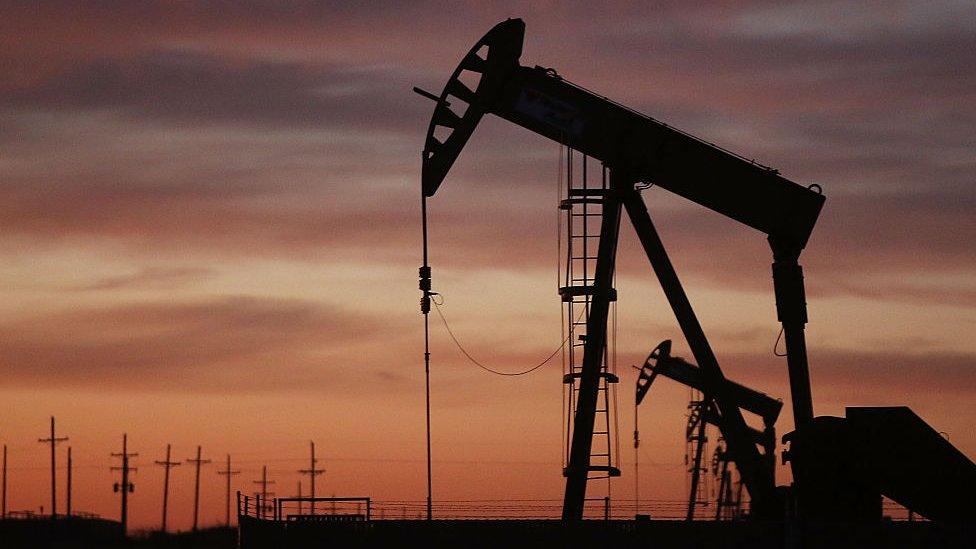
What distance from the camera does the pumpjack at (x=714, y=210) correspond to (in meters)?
30.6

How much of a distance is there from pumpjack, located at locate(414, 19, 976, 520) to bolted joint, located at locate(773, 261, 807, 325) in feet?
0.06

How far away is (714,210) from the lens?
1234 inches

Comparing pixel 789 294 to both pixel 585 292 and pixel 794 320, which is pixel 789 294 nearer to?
pixel 794 320

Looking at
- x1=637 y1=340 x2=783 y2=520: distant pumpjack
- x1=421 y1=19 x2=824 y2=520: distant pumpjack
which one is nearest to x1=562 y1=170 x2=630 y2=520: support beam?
x1=421 y1=19 x2=824 y2=520: distant pumpjack

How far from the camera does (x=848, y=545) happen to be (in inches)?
1147

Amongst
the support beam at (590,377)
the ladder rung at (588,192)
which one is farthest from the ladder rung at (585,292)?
the ladder rung at (588,192)

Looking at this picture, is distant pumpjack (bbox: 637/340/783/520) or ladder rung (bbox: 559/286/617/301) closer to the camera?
ladder rung (bbox: 559/286/617/301)

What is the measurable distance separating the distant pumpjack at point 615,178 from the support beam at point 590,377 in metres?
0.02

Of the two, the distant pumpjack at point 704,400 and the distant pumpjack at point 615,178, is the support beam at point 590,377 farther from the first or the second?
the distant pumpjack at point 704,400

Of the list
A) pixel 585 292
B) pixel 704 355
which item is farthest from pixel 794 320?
pixel 585 292

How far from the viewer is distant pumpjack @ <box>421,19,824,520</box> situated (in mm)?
30719

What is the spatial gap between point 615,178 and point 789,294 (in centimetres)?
380

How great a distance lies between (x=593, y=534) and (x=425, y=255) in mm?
5616

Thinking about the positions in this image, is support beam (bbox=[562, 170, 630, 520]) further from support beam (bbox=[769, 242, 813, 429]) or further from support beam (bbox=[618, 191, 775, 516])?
support beam (bbox=[769, 242, 813, 429])
